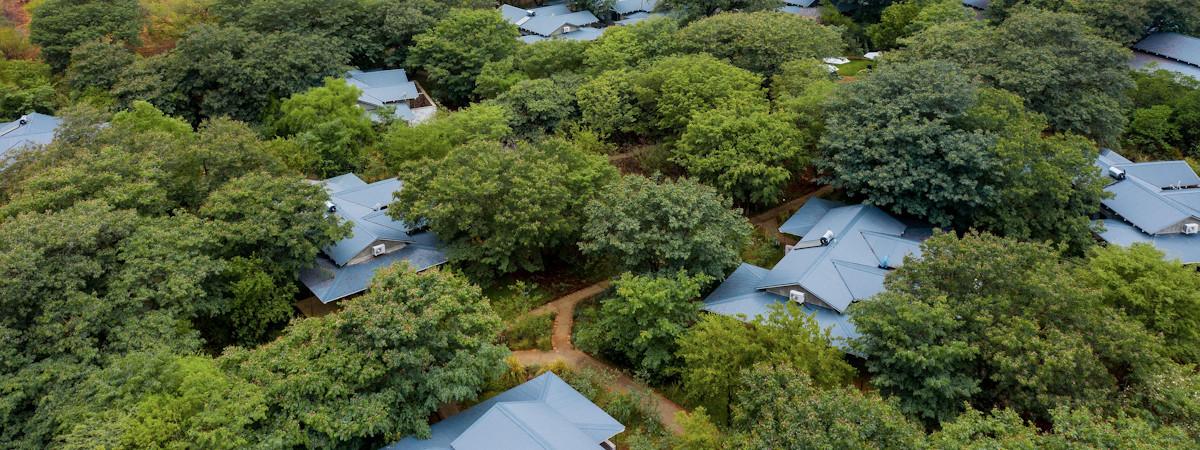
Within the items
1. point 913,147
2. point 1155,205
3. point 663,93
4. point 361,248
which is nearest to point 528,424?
point 361,248

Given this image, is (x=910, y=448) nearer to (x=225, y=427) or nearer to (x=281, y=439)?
(x=281, y=439)

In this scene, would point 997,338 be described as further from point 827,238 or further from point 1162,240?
point 1162,240

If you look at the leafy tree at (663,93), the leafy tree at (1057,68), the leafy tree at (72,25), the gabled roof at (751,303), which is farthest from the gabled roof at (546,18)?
the gabled roof at (751,303)

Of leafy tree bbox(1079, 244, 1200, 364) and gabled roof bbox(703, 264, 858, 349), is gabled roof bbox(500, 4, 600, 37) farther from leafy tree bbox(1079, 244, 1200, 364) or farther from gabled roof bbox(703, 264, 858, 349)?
leafy tree bbox(1079, 244, 1200, 364)

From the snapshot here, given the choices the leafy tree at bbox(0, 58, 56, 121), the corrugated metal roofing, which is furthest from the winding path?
the corrugated metal roofing

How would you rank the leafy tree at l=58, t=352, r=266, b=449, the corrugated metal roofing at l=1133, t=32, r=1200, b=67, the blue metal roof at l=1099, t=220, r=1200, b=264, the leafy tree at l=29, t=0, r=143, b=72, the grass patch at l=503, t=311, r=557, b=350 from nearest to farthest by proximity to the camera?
the leafy tree at l=58, t=352, r=266, b=449, the grass patch at l=503, t=311, r=557, b=350, the blue metal roof at l=1099, t=220, r=1200, b=264, the corrugated metal roofing at l=1133, t=32, r=1200, b=67, the leafy tree at l=29, t=0, r=143, b=72

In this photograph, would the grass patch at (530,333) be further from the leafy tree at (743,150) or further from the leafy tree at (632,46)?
the leafy tree at (632,46)
